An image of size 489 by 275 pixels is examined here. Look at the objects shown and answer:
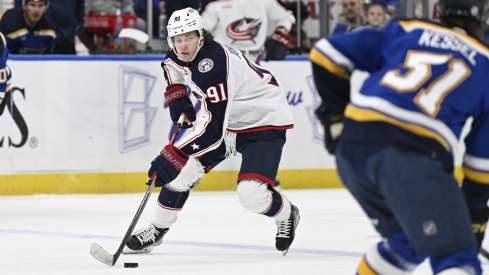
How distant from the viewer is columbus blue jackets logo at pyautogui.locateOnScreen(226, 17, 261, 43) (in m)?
7.52

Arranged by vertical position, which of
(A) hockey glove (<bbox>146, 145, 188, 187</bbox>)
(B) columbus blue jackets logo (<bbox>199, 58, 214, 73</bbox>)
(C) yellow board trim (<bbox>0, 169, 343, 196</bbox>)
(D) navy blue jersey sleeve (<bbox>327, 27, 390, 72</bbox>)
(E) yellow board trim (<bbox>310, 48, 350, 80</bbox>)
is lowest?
(C) yellow board trim (<bbox>0, 169, 343, 196</bbox>)

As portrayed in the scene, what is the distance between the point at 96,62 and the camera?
7.24 meters

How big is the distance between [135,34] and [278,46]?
A: 3.76ft

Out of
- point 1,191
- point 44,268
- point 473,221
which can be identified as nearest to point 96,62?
point 1,191

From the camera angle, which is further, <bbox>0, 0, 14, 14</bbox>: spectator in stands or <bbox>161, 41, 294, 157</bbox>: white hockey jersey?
<bbox>0, 0, 14, 14</bbox>: spectator in stands

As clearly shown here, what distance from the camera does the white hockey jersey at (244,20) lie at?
7.50m

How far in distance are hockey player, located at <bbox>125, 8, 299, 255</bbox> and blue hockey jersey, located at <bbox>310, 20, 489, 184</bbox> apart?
1.68m

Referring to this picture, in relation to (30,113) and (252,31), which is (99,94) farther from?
(252,31)

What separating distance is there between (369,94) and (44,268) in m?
1.95

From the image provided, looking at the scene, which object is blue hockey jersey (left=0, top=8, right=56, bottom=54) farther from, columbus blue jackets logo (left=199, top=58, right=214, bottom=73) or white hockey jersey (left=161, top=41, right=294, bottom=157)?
columbus blue jackets logo (left=199, top=58, right=214, bottom=73)

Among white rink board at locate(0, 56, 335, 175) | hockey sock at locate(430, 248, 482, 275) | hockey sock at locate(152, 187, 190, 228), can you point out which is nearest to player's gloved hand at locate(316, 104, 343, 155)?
hockey sock at locate(430, 248, 482, 275)

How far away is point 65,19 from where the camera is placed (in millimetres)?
7719

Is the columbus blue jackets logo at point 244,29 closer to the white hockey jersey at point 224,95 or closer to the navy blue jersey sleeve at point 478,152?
the white hockey jersey at point 224,95

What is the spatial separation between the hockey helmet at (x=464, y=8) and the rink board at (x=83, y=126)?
504 centimetres
